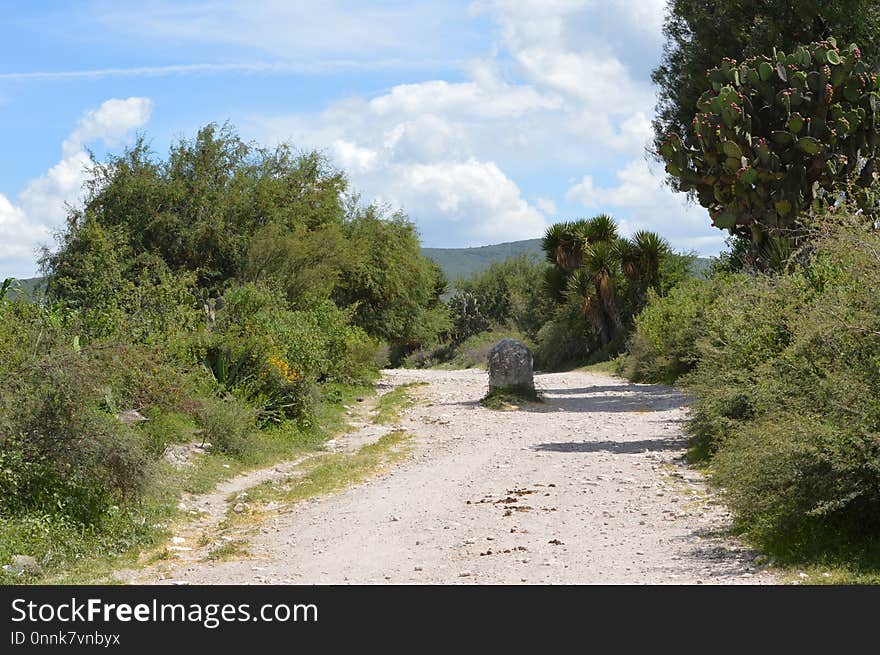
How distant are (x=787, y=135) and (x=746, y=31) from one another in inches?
396

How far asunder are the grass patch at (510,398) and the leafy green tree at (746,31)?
345 inches

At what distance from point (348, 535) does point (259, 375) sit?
348 inches

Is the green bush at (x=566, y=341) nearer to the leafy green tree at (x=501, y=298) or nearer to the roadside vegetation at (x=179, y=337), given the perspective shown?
the roadside vegetation at (x=179, y=337)

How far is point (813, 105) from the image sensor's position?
71.3 feet

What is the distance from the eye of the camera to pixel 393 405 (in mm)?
25938

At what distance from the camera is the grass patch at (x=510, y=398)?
79.3ft

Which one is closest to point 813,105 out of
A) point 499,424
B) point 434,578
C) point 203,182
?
point 499,424

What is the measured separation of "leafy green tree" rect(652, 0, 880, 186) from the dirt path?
14282 millimetres

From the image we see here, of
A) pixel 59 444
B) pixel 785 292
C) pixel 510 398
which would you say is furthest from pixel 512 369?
pixel 59 444

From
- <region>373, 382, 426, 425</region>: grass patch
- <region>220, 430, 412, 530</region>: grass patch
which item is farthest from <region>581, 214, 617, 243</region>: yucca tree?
<region>220, 430, 412, 530</region>: grass patch

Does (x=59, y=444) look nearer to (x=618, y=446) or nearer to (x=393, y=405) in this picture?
(x=618, y=446)

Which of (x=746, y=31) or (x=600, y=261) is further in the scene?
(x=600, y=261)

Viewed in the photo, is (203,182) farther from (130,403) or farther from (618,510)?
Result: (618,510)
